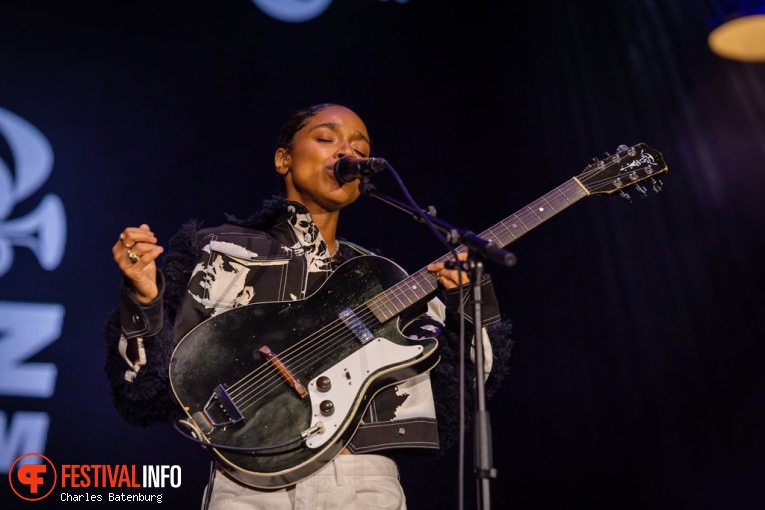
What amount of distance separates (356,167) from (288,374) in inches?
25.4

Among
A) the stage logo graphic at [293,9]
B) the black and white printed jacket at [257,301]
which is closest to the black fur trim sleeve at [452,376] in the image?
the black and white printed jacket at [257,301]

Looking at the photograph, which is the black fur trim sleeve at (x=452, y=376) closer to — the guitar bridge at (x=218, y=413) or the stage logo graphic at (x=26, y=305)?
the guitar bridge at (x=218, y=413)

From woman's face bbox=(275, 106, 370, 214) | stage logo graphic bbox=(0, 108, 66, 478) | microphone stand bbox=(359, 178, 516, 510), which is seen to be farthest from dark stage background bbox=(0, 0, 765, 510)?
microphone stand bbox=(359, 178, 516, 510)

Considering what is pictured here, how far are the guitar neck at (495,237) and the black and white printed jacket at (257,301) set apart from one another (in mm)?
66

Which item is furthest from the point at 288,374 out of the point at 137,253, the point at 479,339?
the point at 479,339

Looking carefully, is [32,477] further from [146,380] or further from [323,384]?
[323,384]

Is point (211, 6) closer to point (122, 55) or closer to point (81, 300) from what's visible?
point (122, 55)

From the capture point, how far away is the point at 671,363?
12.2 ft

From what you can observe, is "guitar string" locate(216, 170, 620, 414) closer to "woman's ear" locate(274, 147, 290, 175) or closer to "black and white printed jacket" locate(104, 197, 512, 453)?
"black and white printed jacket" locate(104, 197, 512, 453)

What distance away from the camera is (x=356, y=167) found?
2.30m

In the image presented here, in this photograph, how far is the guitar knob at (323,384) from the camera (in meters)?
2.13

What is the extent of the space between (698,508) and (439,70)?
2723 mm

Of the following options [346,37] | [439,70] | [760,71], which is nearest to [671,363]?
[760,71]

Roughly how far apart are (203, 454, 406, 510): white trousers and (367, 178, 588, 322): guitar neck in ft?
1.41
